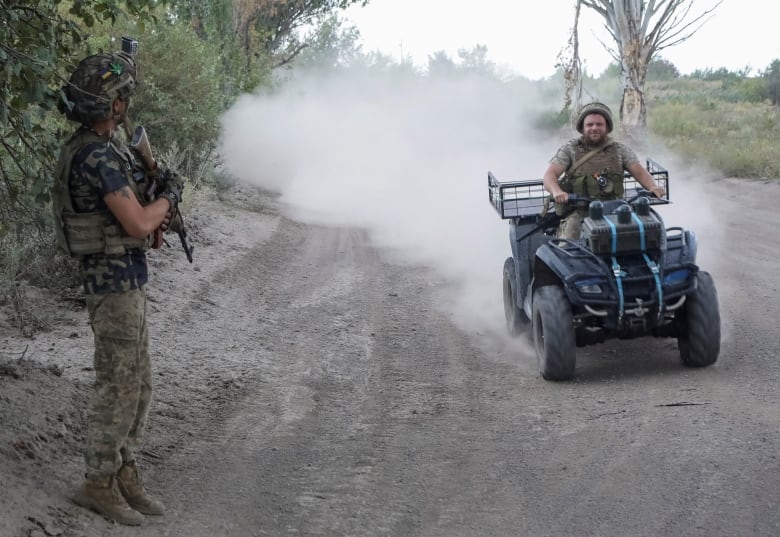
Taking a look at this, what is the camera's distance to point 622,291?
23.9 feet

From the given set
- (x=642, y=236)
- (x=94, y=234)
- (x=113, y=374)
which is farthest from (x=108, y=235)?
(x=642, y=236)

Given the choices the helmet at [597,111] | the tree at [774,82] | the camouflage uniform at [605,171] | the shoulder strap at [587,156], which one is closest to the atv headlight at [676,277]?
the camouflage uniform at [605,171]

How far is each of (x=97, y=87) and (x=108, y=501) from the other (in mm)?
1889

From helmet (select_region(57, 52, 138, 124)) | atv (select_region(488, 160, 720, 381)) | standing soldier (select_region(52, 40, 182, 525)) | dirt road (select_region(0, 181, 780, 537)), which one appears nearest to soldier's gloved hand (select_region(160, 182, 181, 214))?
standing soldier (select_region(52, 40, 182, 525))

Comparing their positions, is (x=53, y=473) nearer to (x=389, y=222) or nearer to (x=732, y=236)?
(x=732, y=236)

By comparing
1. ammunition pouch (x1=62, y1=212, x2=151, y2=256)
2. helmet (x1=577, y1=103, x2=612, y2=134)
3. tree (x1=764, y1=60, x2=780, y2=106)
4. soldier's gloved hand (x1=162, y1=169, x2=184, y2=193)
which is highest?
tree (x1=764, y1=60, x2=780, y2=106)

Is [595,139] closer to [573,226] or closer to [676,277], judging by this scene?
[573,226]

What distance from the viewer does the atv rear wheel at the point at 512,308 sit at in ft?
30.3

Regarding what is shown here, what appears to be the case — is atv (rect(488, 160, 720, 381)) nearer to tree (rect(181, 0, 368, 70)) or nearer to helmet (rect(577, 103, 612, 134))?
helmet (rect(577, 103, 612, 134))

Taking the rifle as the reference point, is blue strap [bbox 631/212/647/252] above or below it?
below

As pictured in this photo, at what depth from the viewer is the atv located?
7.30 metres

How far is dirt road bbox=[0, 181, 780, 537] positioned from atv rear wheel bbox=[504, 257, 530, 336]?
0.24 metres

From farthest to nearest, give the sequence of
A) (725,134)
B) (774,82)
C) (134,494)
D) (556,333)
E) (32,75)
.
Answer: (774,82)
(725,134)
(556,333)
(32,75)
(134,494)

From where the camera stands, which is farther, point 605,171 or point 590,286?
point 605,171
